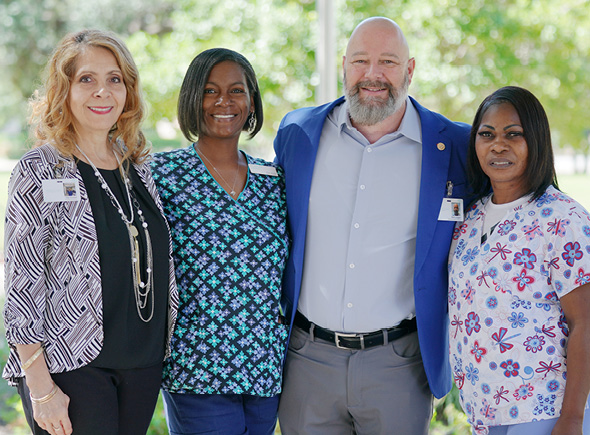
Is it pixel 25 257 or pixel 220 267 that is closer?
pixel 25 257

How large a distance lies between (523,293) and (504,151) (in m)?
0.47

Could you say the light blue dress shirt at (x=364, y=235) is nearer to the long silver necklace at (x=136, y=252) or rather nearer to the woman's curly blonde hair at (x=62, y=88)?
the long silver necklace at (x=136, y=252)

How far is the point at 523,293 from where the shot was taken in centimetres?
207

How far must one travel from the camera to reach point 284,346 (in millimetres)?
2510

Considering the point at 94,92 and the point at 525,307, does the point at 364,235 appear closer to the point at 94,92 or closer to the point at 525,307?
the point at 525,307

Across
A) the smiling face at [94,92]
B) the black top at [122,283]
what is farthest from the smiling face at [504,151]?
the smiling face at [94,92]

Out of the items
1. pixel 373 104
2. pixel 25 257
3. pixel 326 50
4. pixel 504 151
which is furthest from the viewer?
pixel 326 50

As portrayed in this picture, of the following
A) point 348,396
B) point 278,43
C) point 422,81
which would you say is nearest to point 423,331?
point 348,396

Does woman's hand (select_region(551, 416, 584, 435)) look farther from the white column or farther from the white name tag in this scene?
the white column

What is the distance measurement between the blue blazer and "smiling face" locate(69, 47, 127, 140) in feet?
2.58

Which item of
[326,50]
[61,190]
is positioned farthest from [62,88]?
[326,50]

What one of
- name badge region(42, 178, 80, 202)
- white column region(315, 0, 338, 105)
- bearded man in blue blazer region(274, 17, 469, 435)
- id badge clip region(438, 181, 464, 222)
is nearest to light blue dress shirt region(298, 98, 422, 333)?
bearded man in blue blazer region(274, 17, 469, 435)

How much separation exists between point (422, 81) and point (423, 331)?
3196 millimetres

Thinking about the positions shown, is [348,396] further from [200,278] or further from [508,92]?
[508,92]
